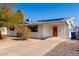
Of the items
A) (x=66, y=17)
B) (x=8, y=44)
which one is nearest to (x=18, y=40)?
(x=8, y=44)

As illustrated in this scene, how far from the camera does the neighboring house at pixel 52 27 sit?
15617mm

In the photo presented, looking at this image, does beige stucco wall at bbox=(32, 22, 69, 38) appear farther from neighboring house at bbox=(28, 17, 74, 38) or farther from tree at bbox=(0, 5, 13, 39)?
tree at bbox=(0, 5, 13, 39)

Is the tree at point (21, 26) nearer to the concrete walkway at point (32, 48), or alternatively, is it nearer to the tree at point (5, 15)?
the tree at point (5, 15)

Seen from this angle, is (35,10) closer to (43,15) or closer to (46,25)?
(43,15)

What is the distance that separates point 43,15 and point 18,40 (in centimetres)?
243

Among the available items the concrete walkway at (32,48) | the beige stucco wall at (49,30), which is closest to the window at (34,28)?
the beige stucco wall at (49,30)

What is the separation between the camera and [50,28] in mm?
17234

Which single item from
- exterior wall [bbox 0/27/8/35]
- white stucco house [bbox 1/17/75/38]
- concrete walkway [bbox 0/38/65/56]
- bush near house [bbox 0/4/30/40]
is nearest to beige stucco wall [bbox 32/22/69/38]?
white stucco house [bbox 1/17/75/38]

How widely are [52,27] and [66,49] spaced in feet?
11.4

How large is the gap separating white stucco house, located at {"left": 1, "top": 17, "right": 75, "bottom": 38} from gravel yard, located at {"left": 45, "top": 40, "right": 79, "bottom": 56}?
489 millimetres

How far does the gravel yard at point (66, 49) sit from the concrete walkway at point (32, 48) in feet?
1.05

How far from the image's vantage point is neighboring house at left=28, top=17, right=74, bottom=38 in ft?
51.2

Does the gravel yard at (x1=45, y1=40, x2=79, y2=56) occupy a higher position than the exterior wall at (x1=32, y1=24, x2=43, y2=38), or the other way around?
the exterior wall at (x1=32, y1=24, x2=43, y2=38)

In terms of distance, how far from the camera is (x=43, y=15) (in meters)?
14.2
